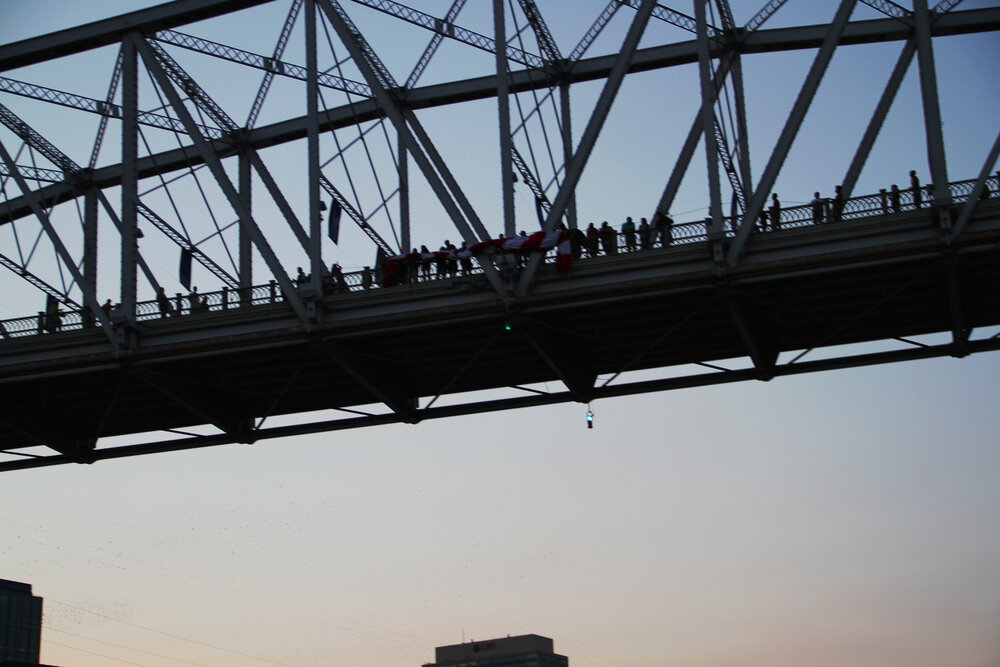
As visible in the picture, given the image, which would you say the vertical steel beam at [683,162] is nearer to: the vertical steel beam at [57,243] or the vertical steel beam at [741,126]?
the vertical steel beam at [741,126]

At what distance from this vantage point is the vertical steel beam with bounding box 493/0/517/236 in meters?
44.2

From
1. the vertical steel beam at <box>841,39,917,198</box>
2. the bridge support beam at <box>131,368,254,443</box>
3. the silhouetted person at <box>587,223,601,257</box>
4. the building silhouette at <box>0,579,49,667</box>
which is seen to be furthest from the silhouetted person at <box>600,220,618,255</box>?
the building silhouette at <box>0,579,49,667</box>

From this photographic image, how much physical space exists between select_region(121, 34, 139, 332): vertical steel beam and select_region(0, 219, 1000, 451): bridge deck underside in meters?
2.24

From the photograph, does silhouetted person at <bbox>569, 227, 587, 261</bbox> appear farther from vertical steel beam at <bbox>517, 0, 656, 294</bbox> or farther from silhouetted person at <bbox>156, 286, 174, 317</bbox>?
silhouetted person at <bbox>156, 286, 174, 317</bbox>

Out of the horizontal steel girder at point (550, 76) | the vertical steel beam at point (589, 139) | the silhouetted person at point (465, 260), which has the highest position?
the horizontal steel girder at point (550, 76)

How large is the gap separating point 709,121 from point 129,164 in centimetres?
1845

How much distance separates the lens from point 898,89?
147 feet

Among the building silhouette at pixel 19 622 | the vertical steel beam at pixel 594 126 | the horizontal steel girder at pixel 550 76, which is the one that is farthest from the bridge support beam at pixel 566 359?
the building silhouette at pixel 19 622

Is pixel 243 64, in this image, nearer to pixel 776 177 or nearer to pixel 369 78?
pixel 369 78

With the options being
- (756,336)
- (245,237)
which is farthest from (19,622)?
(756,336)

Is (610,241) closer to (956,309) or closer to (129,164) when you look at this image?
(956,309)

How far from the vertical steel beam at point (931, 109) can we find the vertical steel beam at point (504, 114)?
11.5 meters

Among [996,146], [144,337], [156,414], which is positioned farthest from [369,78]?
[996,146]

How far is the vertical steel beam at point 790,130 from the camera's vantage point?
4141cm
